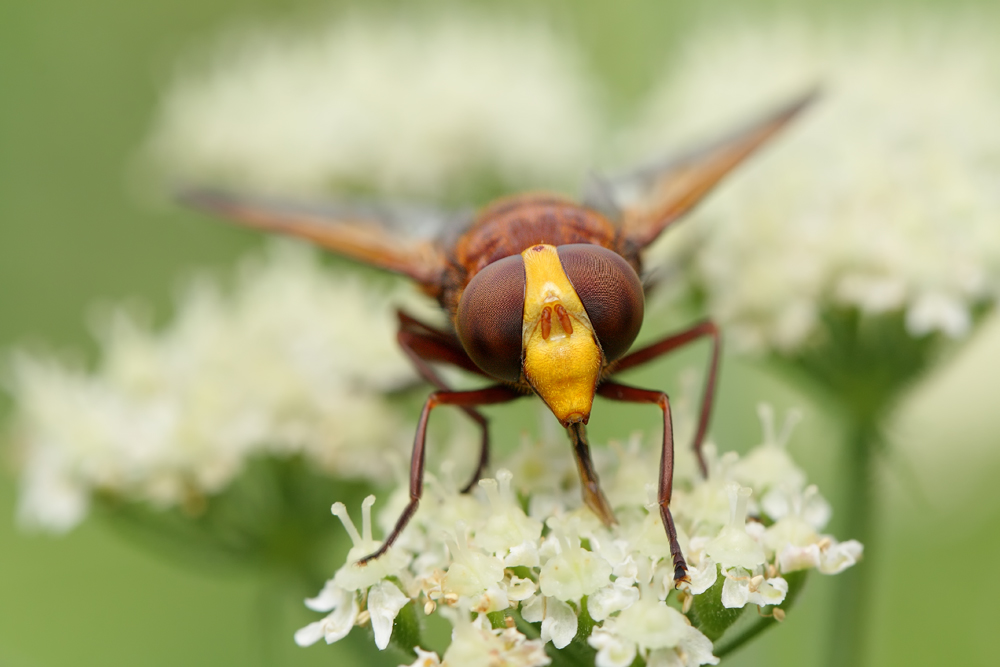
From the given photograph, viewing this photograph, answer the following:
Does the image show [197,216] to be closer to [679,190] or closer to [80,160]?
[80,160]

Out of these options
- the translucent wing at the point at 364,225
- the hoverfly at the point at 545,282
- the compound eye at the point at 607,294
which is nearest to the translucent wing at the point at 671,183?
the hoverfly at the point at 545,282

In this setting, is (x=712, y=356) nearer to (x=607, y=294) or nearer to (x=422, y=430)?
(x=607, y=294)

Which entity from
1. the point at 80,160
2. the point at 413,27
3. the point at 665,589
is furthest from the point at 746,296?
the point at 80,160

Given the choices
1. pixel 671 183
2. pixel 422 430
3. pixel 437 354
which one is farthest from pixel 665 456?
pixel 671 183

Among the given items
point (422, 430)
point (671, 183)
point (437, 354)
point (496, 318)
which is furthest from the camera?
point (671, 183)

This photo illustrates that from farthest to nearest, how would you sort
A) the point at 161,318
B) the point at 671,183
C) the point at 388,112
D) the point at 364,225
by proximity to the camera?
the point at 161,318 → the point at 388,112 → the point at 364,225 → the point at 671,183

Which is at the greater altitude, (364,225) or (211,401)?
(364,225)

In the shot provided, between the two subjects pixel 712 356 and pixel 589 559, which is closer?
pixel 589 559
